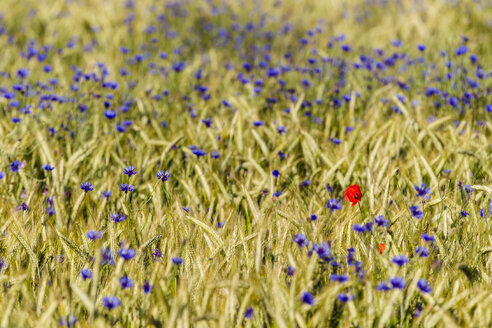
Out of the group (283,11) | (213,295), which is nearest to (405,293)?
(213,295)

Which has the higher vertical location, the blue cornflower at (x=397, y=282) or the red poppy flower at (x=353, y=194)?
the red poppy flower at (x=353, y=194)

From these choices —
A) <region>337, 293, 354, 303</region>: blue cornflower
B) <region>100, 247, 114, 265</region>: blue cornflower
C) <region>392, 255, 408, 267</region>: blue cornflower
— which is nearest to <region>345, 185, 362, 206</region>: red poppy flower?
<region>392, 255, 408, 267</region>: blue cornflower

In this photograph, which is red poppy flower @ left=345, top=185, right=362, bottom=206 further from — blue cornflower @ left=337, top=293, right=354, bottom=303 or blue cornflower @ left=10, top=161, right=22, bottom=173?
blue cornflower @ left=10, top=161, right=22, bottom=173

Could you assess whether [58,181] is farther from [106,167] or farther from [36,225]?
[36,225]

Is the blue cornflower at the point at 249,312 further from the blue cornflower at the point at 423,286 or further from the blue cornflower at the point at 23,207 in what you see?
the blue cornflower at the point at 23,207

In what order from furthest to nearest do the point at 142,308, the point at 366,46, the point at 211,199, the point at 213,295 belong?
the point at 366,46 → the point at 211,199 → the point at 213,295 → the point at 142,308

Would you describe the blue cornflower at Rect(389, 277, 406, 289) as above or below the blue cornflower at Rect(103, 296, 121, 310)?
below

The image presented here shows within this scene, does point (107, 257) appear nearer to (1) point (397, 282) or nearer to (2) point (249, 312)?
(2) point (249, 312)

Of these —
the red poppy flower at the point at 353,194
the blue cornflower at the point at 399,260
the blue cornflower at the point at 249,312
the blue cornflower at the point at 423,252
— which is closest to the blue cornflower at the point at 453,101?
the red poppy flower at the point at 353,194
